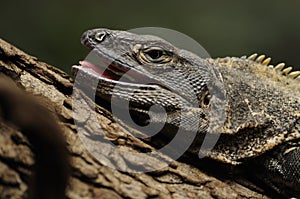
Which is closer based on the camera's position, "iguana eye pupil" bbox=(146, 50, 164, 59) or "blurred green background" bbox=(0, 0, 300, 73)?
"iguana eye pupil" bbox=(146, 50, 164, 59)

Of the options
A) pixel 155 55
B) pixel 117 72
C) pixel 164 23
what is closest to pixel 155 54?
pixel 155 55

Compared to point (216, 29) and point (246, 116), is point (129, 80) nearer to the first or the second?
point (246, 116)

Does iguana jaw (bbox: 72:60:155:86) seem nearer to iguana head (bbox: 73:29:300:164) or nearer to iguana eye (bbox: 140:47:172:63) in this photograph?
iguana head (bbox: 73:29:300:164)

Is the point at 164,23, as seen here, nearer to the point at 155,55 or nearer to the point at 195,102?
the point at 155,55

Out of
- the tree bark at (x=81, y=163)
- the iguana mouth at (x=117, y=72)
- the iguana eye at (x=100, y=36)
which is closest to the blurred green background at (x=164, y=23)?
the iguana eye at (x=100, y=36)

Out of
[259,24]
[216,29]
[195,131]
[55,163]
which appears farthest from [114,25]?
[55,163]

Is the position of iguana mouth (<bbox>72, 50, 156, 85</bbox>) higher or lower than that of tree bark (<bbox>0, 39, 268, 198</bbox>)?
higher

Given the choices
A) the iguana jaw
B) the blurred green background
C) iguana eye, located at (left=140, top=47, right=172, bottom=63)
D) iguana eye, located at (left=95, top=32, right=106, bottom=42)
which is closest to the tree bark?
the iguana jaw
